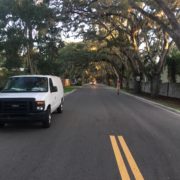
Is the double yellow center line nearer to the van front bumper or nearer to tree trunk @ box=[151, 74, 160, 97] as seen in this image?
the van front bumper

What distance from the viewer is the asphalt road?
6621mm

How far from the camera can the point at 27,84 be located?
542 inches

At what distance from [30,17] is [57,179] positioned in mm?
23101

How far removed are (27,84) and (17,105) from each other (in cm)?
219

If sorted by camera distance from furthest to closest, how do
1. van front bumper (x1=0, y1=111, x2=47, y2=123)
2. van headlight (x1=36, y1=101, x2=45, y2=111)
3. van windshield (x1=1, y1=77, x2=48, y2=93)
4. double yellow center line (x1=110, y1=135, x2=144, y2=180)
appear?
van windshield (x1=1, y1=77, x2=48, y2=93), van headlight (x1=36, y1=101, x2=45, y2=111), van front bumper (x1=0, y1=111, x2=47, y2=123), double yellow center line (x1=110, y1=135, x2=144, y2=180)

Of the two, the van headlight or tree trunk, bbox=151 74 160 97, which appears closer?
the van headlight

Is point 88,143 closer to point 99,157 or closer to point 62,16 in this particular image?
point 99,157

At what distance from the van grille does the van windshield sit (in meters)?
1.68

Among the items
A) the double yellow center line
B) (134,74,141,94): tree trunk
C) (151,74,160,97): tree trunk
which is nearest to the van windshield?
the double yellow center line

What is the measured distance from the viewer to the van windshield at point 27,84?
1343 cm

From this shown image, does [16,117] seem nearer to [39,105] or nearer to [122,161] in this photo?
[39,105]

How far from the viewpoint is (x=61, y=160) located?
761 cm

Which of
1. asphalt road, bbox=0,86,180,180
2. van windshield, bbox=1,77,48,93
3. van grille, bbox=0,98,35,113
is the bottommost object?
asphalt road, bbox=0,86,180,180

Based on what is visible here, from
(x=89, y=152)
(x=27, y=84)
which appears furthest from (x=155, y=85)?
(x=89, y=152)
